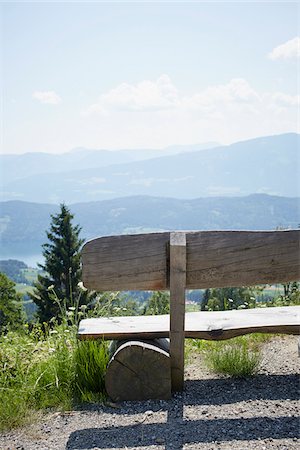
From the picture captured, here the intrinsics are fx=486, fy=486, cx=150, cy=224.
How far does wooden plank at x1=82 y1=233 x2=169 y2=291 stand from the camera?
3.81 m

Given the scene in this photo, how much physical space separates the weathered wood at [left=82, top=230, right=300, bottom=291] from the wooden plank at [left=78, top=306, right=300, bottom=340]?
523 millimetres

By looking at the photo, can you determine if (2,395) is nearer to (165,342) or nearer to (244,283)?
(165,342)

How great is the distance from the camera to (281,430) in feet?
11.0

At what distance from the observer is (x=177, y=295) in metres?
3.86

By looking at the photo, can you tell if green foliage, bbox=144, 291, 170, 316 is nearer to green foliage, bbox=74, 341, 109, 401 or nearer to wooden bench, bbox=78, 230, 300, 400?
green foliage, bbox=74, 341, 109, 401

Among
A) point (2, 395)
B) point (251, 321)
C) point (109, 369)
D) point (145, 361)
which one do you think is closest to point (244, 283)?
point (251, 321)

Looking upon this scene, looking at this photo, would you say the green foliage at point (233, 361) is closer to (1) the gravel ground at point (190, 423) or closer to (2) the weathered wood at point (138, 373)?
(1) the gravel ground at point (190, 423)

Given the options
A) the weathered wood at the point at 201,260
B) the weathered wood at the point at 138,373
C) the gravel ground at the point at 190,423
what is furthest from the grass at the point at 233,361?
the weathered wood at the point at 201,260

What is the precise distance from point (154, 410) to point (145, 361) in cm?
38

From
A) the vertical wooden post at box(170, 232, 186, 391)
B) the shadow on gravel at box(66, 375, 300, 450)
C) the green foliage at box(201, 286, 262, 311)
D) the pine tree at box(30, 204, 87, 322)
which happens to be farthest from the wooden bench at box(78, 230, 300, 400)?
the pine tree at box(30, 204, 87, 322)

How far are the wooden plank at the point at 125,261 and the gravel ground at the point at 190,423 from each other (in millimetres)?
980

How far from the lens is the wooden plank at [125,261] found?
12.5ft

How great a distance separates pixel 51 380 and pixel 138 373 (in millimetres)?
787

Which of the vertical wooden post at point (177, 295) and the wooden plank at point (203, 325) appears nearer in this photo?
the vertical wooden post at point (177, 295)
